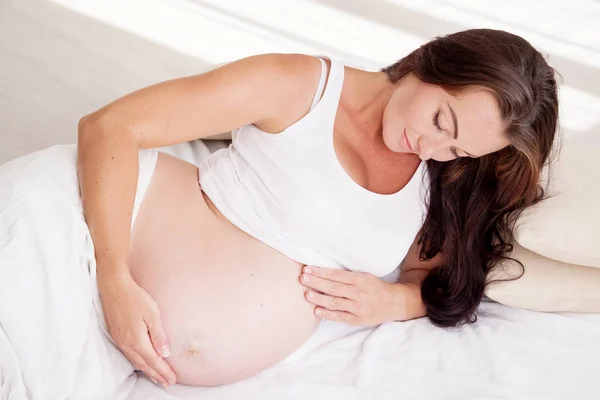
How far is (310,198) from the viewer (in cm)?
140

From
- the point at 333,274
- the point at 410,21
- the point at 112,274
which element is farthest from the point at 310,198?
the point at 410,21

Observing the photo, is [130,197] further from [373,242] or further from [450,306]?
[450,306]

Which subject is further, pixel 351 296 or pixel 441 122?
pixel 351 296

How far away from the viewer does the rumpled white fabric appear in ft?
3.91

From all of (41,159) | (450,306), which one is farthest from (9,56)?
(450,306)

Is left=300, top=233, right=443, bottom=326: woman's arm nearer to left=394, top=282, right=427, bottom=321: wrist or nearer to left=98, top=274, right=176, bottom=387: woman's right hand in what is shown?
left=394, top=282, right=427, bottom=321: wrist

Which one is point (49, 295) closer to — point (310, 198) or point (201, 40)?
point (310, 198)

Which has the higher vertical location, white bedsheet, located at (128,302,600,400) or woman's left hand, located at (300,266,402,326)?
woman's left hand, located at (300,266,402,326)

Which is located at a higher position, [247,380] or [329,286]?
[329,286]

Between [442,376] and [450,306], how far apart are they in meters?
0.17

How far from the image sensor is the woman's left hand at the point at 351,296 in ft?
4.76

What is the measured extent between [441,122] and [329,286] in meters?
0.36

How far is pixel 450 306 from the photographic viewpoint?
156cm

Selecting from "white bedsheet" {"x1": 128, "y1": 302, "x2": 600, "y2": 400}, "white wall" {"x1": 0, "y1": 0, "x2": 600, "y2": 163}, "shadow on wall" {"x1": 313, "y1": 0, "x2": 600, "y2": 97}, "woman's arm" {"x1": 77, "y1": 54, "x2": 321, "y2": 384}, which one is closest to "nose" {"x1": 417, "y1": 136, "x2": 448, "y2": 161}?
"woman's arm" {"x1": 77, "y1": 54, "x2": 321, "y2": 384}
